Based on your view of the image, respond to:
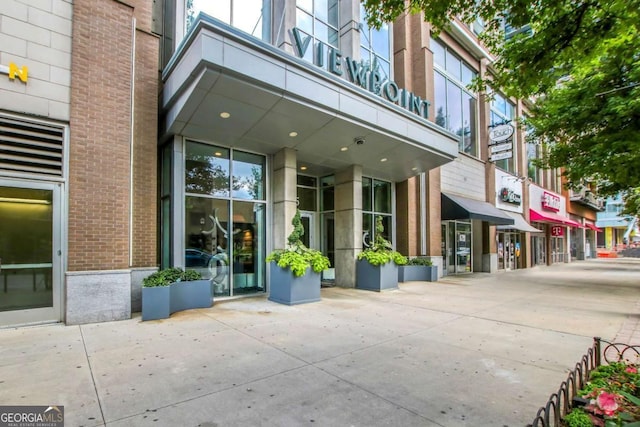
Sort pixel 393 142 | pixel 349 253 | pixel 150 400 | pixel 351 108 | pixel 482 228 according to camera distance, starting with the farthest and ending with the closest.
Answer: pixel 482 228 < pixel 349 253 < pixel 393 142 < pixel 351 108 < pixel 150 400

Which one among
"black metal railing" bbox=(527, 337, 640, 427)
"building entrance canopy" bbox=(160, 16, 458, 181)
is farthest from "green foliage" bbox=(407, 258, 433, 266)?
"black metal railing" bbox=(527, 337, 640, 427)

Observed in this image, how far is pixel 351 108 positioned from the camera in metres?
8.52

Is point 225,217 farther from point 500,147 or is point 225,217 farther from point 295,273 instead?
point 500,147

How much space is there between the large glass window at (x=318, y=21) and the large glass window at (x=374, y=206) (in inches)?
207

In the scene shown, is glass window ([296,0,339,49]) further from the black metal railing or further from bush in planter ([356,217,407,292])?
the black metal railing

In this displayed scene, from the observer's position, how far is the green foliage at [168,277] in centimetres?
702

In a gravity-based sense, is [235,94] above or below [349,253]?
above

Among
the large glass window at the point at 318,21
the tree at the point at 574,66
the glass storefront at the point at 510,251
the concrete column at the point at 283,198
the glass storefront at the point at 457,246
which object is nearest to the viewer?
the tree at the point at 574,66

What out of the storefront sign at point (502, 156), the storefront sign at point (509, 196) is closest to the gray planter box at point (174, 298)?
the storefront sign at point (502, 156)

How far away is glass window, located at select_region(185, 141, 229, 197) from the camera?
8.95 meters

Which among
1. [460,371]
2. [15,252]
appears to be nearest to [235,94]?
[15,252]

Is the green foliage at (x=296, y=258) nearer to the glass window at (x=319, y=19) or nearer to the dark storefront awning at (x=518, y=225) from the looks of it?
the glass window at (x=319, y=19)

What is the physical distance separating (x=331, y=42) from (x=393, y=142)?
4.95 m

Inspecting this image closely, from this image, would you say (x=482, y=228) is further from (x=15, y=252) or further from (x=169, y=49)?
(x=15, y=252)
